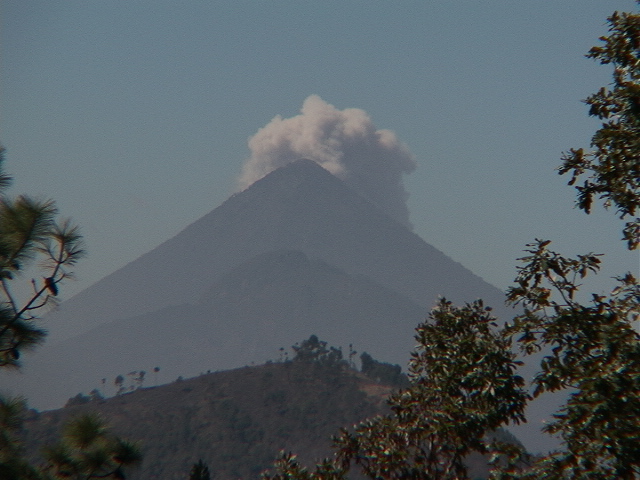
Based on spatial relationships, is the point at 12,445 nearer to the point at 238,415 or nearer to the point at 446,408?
the point at 446,408

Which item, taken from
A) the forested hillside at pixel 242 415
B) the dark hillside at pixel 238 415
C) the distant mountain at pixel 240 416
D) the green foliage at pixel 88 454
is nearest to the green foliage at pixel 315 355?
the forested hillside at pixel 242 415

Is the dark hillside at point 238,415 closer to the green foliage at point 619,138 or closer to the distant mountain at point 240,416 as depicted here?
the distant mountain at point 240,416

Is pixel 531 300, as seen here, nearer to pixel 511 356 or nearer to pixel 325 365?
pixel 511 356

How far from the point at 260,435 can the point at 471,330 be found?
531 ft

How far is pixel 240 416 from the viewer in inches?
6796

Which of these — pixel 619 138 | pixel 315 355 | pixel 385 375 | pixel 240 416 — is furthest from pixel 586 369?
pixel 315 355

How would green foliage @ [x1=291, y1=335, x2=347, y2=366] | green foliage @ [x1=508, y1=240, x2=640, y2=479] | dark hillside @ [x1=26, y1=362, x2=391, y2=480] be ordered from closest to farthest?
green foliage @ [x1=508, y1=240, x2=640, y2=479] → dark hillside @ [x1=26, y1=362, x2=391, y2=480] → green foliage @ [x1=291, y1=335, x2=347, y2=366]

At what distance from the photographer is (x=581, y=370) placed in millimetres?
11312

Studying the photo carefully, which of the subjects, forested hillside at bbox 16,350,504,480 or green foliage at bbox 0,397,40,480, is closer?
green foliage at bbox 0,397,40,480

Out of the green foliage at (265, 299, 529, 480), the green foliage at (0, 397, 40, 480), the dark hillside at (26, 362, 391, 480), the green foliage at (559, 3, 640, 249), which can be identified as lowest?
the green foliage at (0, 397, 40, 480)

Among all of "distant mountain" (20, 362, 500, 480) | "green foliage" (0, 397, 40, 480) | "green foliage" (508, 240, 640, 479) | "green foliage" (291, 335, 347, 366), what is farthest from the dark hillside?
"green foliage" (508, 240, 640, 479)

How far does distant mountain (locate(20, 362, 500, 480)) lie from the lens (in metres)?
152

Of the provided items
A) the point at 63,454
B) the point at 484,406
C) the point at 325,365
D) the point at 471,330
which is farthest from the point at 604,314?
the point at 325,365

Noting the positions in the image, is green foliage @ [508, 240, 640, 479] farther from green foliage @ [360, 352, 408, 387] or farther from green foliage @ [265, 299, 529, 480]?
green foliage @ [360, 352, 408, 387]
